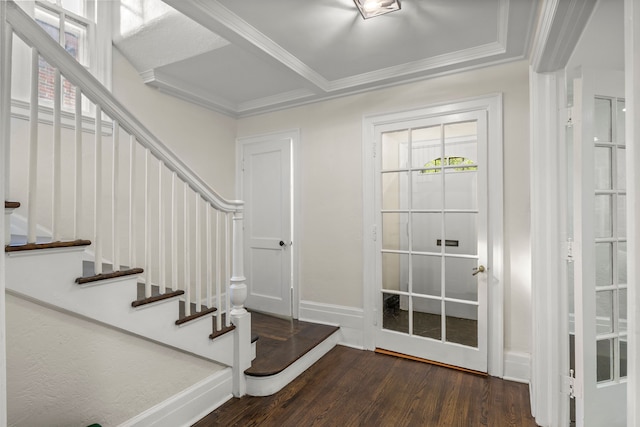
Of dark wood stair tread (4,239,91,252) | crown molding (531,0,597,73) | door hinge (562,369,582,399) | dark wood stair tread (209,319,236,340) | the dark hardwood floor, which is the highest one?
crown molding (531,0,597,73)

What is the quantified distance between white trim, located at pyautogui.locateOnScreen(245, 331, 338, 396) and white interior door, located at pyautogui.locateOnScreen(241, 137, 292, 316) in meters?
0.76

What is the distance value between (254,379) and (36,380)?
1264mm

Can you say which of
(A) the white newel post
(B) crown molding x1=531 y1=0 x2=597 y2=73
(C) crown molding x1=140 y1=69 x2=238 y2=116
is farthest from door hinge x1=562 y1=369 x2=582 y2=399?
(C) crown molding x1=140 y1=69 x2=238 y2=116

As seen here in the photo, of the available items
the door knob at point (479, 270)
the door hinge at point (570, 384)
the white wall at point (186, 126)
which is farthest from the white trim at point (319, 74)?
the door hinge at point (570, 384)

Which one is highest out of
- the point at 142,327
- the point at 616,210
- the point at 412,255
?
the point at 616,210

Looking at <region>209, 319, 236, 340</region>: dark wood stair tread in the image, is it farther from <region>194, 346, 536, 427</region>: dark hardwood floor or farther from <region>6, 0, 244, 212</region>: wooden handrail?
<region>6, 0, 244, 212</region>: wooden handrail

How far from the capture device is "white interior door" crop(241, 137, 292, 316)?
352cm

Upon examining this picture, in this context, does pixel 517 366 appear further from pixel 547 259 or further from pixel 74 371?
pixel 74 371

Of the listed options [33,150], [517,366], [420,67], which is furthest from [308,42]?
[517,366]

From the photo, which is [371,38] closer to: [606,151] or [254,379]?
[606,151]

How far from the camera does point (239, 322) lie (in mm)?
2262

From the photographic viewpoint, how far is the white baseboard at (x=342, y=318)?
10.1 feet

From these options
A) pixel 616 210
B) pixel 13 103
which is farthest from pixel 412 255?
pixel 13 103

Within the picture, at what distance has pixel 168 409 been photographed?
1.86 meters
